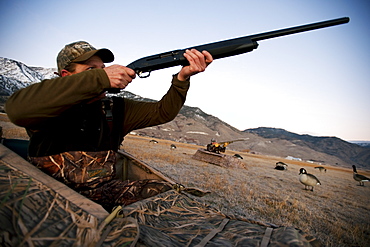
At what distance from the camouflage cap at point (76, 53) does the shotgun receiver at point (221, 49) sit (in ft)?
1.48

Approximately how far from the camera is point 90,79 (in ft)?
5.88

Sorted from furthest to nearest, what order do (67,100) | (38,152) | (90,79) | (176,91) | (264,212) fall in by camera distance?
(264,212), (176,91), (38,152), (90,79), (67,100)

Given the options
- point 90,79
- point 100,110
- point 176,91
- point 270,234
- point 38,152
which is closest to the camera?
point 270,234

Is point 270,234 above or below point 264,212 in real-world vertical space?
above

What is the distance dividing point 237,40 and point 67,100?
246 cm

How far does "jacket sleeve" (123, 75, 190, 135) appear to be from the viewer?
2919mm

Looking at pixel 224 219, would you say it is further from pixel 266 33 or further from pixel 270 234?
pixel 266 33

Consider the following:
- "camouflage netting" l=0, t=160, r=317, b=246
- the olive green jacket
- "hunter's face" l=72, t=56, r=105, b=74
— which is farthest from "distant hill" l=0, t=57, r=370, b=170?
"camouflage netting" l=0, t=160, r=317, b=246

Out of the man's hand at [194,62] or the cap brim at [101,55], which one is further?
the man's hand at [194,62]

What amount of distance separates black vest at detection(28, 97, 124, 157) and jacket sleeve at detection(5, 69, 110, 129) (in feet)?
0.52

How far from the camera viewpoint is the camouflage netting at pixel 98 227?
105 centimetres

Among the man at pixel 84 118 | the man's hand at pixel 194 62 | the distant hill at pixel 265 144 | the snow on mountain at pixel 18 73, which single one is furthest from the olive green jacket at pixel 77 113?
the snow on mountain at pixel 18 73

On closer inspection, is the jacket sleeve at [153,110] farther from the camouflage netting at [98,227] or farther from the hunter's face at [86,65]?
the camouflage netting at [98,227]

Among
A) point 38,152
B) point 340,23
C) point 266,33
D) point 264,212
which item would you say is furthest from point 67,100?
point 264,212
